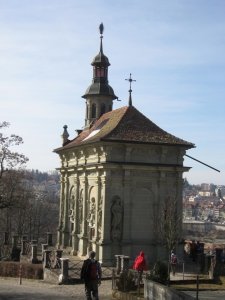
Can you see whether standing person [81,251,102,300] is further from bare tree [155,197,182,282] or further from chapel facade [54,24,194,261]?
chapel facade [54,24,194,261]

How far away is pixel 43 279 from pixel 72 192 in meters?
9.12

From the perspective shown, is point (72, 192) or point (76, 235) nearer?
point (76, 235)

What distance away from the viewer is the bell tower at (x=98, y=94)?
121ft

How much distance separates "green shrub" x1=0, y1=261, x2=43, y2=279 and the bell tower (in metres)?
12.9

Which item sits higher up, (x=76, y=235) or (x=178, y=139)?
(x=178, y=139)

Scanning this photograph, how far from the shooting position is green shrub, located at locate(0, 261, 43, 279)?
84.6 ft

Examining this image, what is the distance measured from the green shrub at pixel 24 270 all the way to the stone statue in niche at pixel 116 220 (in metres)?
4.36

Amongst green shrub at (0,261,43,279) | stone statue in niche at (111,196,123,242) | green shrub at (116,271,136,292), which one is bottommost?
green shrub at (0,261,43,279)

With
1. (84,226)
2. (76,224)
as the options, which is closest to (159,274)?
(84,226)

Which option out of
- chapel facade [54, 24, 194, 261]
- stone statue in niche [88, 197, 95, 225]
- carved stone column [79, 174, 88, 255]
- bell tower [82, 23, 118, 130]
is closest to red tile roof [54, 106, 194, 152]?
chapel facade [54, 24, 194, 261]

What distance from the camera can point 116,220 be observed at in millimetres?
26562

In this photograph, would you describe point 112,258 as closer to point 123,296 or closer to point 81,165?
point 81,165

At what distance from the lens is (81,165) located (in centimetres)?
3048

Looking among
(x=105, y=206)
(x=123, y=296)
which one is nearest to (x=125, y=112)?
(x=105, y=206)
